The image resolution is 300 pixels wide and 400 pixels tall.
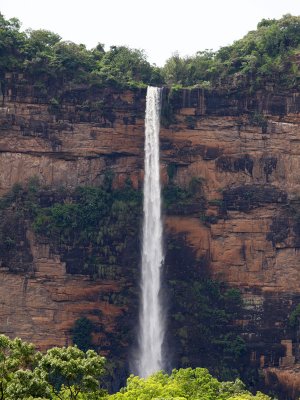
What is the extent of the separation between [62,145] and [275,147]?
487 inches

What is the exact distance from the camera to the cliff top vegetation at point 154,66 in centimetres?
6125

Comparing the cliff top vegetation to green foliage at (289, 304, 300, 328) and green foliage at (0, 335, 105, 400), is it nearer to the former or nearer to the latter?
green foliage at (289, 304, 300, 328)

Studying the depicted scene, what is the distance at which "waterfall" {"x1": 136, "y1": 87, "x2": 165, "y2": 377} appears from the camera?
58.2 metres

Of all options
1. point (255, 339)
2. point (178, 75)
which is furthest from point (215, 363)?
point (178, 75)

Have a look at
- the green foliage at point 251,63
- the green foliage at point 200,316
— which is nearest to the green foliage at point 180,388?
the green foliage at point 200,316

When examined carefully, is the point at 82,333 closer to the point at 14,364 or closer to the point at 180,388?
the point at 180,388

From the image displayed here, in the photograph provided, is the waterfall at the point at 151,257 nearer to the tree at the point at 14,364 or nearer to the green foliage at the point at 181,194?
the green foliage at the point at 181,194

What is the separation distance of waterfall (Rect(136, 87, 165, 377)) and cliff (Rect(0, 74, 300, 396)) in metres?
0.55

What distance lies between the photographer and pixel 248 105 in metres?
61.2

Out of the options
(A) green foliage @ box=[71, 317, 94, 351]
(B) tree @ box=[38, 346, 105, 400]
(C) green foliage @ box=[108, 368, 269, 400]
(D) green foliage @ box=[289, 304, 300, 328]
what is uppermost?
(B) tree @ box=[38, 346, 105, 400]

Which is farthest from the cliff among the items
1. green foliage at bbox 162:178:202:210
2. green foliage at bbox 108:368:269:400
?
green foliage at bbox 108:368:269:400

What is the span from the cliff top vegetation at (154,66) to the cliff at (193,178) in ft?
2.77

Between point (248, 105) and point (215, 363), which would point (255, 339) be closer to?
point (215, 363)

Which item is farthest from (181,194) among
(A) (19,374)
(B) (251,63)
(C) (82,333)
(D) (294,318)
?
(A) (19,374)
